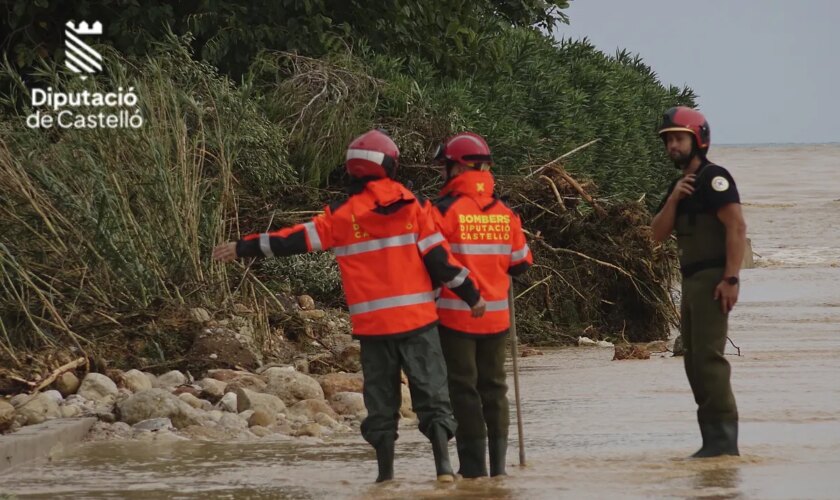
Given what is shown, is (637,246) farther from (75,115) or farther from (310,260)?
(75,115)

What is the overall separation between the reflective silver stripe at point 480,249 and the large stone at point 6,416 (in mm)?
3023

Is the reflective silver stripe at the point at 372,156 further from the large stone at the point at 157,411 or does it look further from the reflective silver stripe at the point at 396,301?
the large stone at the point at 157,411

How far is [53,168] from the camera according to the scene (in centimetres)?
1256

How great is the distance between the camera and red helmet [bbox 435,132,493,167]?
322 inches

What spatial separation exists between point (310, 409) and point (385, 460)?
3.02 meters

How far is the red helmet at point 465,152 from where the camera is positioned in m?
8.18

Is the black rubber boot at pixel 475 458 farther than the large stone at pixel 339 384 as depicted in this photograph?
No

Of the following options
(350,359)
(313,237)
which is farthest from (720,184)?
(350,359)

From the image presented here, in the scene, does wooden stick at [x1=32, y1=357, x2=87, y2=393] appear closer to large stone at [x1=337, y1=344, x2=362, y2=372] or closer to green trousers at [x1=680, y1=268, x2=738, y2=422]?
large stone at [x1=337, y1=344, x2=362, y2=372]

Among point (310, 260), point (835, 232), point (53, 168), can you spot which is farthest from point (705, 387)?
point (835, 232)

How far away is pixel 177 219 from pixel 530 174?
5.27 m

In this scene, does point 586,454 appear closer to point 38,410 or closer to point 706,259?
point 706,259

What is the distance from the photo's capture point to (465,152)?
8180 millimetres

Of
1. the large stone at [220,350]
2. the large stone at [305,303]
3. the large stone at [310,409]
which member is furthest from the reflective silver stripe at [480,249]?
the large stone at [305,303]
